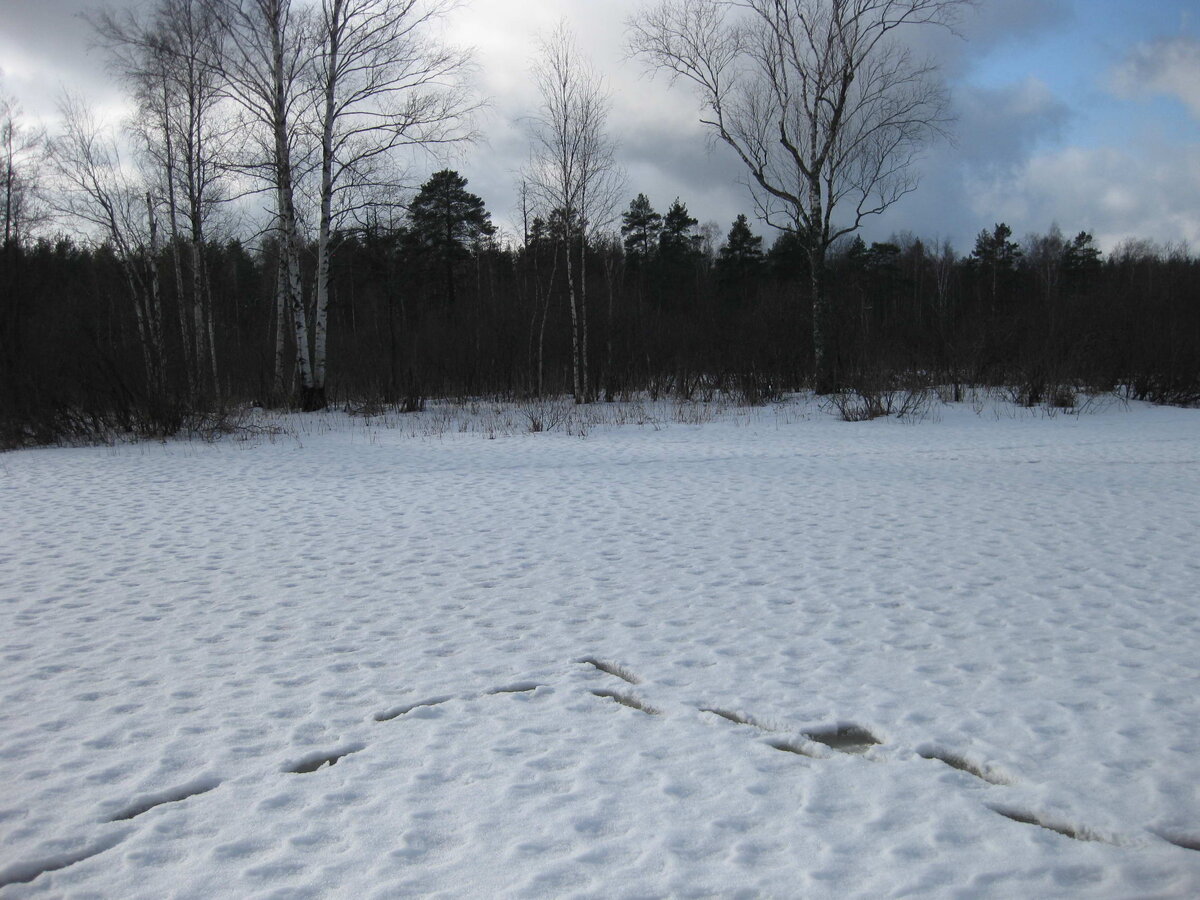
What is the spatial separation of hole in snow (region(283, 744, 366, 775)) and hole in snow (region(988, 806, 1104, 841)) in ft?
7.48

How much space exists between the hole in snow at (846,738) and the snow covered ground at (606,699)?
0.05ft

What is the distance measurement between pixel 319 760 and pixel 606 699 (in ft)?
3.95

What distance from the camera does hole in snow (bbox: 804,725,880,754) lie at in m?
2.94

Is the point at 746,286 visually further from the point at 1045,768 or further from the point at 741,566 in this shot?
the point at 1045,768

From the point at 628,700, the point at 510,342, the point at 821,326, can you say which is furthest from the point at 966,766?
the point at 510,342

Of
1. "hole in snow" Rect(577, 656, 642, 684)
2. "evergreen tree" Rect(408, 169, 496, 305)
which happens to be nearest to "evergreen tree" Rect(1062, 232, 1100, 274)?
"evergreen tree" Rect(408, 169, 496, 305)

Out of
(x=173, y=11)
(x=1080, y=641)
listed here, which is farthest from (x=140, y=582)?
(x=173, y=11)

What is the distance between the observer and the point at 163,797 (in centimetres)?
261

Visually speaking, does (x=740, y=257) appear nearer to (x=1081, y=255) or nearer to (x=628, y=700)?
(x=1081, y=255)

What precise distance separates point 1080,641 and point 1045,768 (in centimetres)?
153

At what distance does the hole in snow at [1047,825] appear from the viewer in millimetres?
2332

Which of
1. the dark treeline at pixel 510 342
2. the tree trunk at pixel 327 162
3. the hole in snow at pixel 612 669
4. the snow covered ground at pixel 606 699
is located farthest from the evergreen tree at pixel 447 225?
the hole in snow at pixel 612 669

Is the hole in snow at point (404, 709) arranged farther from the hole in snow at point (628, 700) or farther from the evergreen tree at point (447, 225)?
the evergreen tree at point (447, 225)

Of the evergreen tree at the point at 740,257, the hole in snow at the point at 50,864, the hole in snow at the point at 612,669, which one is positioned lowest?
the hole in snow at the point at 50,864
